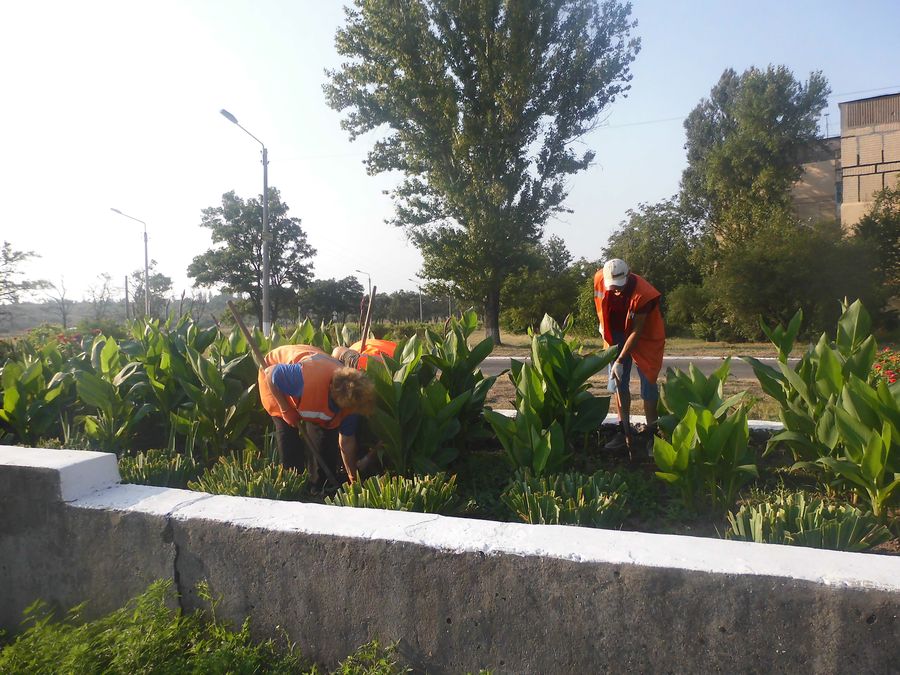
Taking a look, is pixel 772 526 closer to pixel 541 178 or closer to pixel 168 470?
pixel 168 470

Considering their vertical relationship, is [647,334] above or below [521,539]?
above

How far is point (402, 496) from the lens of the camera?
104 inches

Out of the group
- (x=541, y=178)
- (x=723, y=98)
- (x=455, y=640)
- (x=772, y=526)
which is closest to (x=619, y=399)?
(x=772, y=526)

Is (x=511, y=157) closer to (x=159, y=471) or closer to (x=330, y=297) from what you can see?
(x=159, y=471)

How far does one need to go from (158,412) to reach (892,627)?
4010mm

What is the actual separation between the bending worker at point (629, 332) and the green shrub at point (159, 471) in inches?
93.6

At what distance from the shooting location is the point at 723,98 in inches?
1441

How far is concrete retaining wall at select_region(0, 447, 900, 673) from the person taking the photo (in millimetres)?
1732

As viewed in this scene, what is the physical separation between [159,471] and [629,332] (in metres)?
2.82

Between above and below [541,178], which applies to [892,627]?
below

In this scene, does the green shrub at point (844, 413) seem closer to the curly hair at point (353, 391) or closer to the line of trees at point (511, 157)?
the curly hair at point (353, 391)

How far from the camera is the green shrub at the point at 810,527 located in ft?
7.34

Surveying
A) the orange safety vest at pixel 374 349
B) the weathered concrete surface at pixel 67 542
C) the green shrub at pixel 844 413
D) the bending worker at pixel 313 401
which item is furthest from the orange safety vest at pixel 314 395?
the green shrub at pixel 844 413

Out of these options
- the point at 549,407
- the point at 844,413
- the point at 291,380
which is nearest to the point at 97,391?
the point at 291,380
